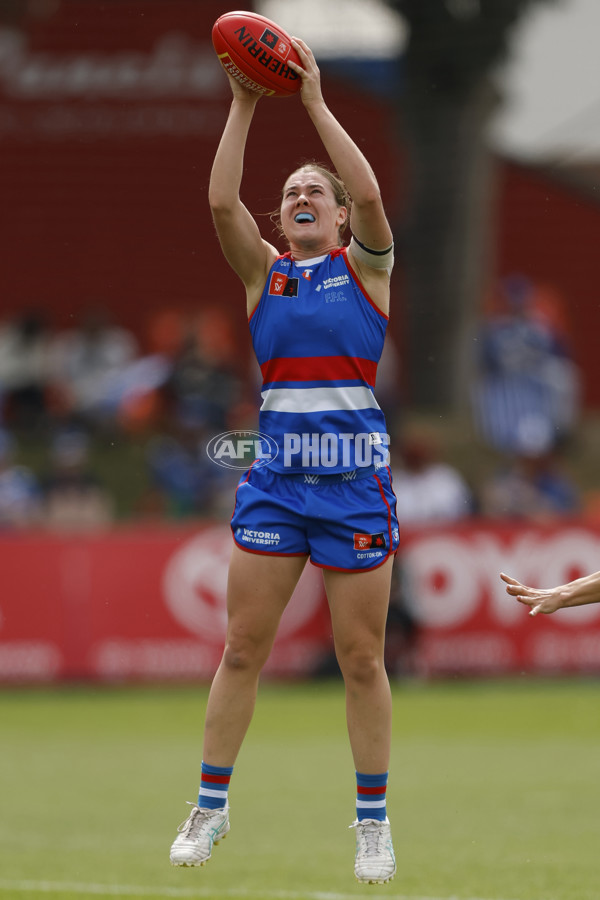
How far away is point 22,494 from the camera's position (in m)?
15.5

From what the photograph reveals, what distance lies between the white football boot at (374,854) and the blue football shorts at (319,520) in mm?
1039

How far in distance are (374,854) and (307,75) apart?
3073mm

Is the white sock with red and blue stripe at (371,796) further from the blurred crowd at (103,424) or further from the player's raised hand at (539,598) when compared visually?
the blurred crowd at (103,424)

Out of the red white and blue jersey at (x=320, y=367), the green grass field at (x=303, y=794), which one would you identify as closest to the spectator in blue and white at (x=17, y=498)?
the green grass field at (x=303, y=794)

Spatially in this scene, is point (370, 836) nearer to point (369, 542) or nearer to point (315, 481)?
point (369, 542)

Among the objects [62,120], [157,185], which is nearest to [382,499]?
[157,185]

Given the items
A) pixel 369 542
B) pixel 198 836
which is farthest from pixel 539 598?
pixel 198 836

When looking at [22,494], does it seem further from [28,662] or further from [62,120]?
[62,120]

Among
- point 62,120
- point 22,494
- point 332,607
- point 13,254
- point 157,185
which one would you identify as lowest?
point 332,607

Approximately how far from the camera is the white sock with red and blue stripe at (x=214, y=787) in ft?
19.7

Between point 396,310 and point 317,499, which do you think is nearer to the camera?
point 317,499

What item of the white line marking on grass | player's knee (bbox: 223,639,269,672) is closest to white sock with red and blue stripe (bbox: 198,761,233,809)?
player's knee (bbox: 223,639,269,672)

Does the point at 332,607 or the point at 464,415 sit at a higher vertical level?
the point at 464,415

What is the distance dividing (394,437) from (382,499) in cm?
1031
